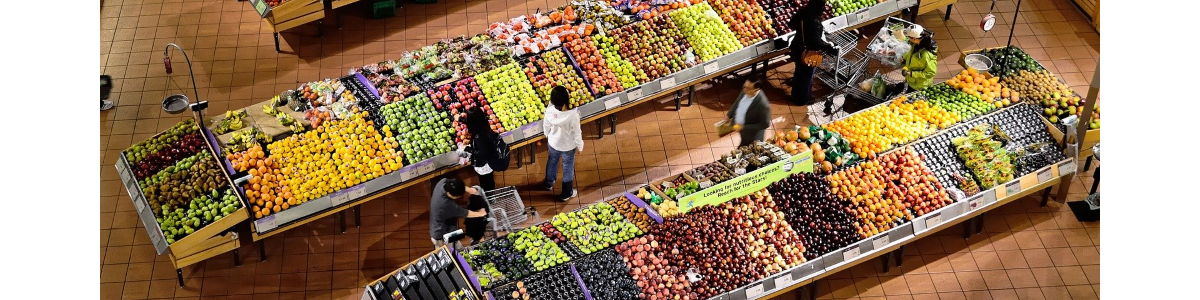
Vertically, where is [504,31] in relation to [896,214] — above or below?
above

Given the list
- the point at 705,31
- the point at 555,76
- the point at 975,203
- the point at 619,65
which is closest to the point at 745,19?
the point at 705,31

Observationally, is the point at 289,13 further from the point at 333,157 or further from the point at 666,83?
the point at 666,83

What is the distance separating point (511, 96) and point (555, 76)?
0.50 meters

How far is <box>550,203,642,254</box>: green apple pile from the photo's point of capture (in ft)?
29.3

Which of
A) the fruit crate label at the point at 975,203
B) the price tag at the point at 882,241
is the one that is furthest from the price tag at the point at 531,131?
the fruit crate label at the point at 975,203

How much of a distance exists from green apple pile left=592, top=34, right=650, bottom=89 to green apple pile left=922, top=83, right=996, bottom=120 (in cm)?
274

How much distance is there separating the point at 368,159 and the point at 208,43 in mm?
3832

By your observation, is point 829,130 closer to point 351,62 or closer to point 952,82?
point 952,82

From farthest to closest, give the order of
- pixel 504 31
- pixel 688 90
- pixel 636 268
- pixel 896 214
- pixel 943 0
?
pixel 943 0, pixel 688 90, pixel 504 31, pixel 896 214, pixel 636 268

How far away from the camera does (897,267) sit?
1004cm

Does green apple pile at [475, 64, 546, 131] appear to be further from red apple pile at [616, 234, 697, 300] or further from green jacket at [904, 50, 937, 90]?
green jacket at [904, 50, 937, 90]

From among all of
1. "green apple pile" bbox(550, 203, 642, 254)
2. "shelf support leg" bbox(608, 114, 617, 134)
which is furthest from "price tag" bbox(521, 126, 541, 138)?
"green apple pile" bbox(550, 203, 642, 254)

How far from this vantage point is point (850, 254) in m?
9.27

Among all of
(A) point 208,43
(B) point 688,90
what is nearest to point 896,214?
(B) point 688,90
